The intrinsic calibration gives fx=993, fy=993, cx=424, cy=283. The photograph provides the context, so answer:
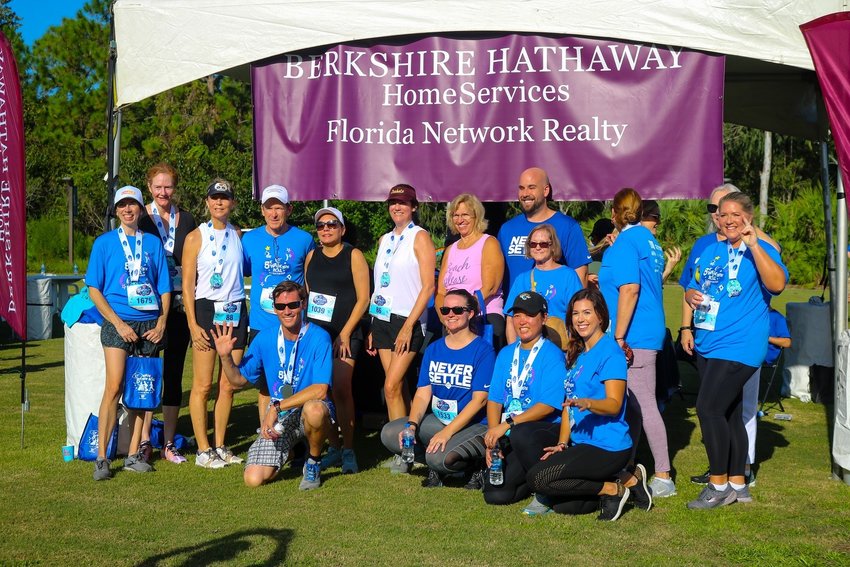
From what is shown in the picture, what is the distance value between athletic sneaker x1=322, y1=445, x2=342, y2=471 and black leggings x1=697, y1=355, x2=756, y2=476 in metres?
2.35

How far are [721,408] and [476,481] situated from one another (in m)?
1.46

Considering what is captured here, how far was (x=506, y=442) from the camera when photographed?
5590mm

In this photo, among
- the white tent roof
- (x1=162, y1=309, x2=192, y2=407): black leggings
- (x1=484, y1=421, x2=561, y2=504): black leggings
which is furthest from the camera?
(x1=162, y1=309, x2=192, y2=407): black leggings

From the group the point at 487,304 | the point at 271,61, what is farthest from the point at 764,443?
the point at 271,61

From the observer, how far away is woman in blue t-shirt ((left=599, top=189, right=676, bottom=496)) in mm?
5598

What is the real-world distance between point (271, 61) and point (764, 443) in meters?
4.38

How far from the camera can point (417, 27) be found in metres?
6.07

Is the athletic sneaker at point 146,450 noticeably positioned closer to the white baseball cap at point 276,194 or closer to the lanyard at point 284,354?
the lanyard at point 284,354

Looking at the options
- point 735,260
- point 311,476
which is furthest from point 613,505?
point 311,476

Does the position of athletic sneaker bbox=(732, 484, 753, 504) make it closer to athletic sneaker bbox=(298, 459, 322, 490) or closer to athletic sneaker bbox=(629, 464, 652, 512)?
athletic sneaker bbox=(629, 464, 652, 512)

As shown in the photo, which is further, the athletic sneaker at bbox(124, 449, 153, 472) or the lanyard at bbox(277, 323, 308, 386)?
the athletic sneaker at bbox(124, 449, 153, 472)

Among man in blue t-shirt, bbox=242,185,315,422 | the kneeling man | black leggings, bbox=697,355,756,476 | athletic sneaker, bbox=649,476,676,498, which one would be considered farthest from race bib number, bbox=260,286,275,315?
black leggings, bbox=697,355,756,476

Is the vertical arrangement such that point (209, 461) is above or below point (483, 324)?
below

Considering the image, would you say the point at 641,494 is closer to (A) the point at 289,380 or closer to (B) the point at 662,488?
(B) the point at 662,488
